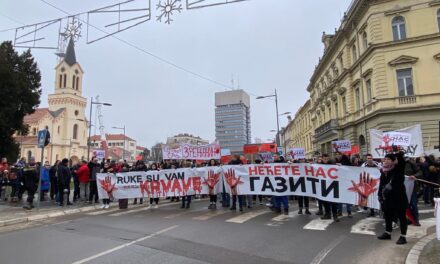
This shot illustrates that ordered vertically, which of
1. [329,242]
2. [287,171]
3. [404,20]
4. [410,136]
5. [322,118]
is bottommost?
[329,242]

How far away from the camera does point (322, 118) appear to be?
55438 mm

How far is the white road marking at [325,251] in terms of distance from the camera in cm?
640

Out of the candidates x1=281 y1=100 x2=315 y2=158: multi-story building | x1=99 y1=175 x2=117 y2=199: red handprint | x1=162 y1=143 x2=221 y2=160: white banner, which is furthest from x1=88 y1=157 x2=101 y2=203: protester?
x1=281 y1=100 x2=315 y2=158: multi-story building

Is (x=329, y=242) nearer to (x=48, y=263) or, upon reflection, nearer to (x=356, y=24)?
(x=48, y=263)

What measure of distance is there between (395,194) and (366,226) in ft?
7.10

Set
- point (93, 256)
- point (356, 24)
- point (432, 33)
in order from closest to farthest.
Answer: point (93, 256) < point (432, 33) < point (356, 24)

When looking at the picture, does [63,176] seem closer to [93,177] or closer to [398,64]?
[93,177]

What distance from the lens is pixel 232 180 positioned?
13.5 m

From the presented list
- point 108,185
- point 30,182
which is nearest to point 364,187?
point 108,185

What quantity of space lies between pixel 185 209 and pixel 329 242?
22.4 ft

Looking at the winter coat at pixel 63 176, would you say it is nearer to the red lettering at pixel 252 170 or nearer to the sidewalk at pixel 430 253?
the red lettering at pixel 252 170

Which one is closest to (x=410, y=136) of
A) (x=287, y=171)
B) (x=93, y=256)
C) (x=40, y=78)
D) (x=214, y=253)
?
(x=287, y=171)

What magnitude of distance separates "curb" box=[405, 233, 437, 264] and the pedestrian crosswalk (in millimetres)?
326

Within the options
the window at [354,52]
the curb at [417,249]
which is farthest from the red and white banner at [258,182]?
the window at [354,52]
